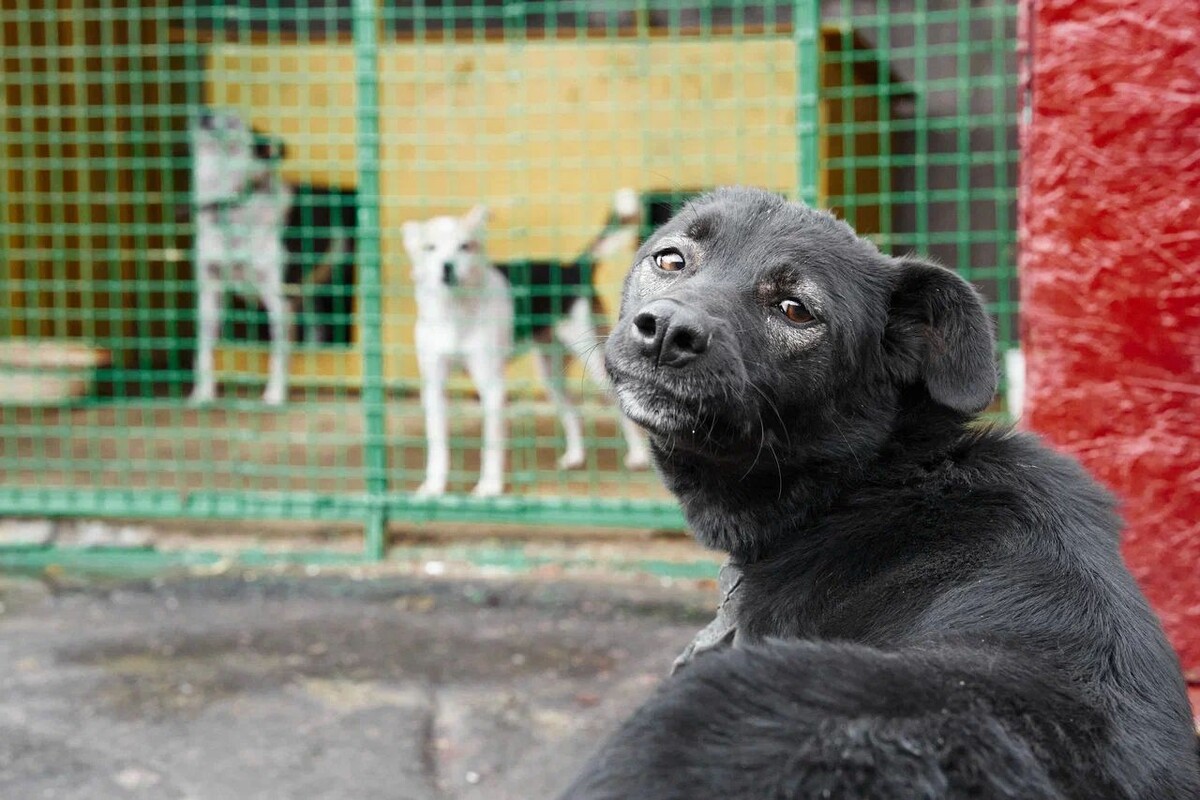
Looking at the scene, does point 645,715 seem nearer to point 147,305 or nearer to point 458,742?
point 458,742

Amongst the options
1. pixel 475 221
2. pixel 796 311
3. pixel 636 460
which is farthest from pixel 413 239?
pixel 796 311

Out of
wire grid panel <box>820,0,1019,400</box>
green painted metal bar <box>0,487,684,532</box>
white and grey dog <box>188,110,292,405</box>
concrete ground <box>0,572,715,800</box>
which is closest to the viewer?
concrete ground <box>0,572,715,800</box>

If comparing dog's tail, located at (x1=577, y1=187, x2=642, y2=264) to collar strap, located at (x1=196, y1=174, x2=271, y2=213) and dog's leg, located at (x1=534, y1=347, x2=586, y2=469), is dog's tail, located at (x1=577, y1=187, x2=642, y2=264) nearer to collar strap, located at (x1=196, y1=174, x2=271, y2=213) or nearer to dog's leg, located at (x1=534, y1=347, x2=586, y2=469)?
dog's leg, located at (x1=534, y1=347, x2=586, y2=469)

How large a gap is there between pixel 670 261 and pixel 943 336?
523mm

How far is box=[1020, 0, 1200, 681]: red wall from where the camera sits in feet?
10.3

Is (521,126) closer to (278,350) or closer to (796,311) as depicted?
(278,350)

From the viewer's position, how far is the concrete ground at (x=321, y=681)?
11.6 ft

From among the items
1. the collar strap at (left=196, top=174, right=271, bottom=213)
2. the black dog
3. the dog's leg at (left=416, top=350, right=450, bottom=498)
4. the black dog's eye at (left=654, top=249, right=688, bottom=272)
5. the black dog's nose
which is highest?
the collar strap at (left=196, top=174, right=271, bottom=213)

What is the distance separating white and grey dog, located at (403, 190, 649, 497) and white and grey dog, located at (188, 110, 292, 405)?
6.87 ft

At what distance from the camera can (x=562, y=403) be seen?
704cm

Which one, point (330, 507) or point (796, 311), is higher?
point (796, 311)

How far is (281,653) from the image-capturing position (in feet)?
14.7

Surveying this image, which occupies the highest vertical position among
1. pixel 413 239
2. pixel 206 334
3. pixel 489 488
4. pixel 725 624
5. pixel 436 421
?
pixel 413 239

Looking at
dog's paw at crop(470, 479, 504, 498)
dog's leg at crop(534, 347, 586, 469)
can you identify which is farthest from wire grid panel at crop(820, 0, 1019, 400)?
dog's paw at crop(470, 479, 504, 498)
